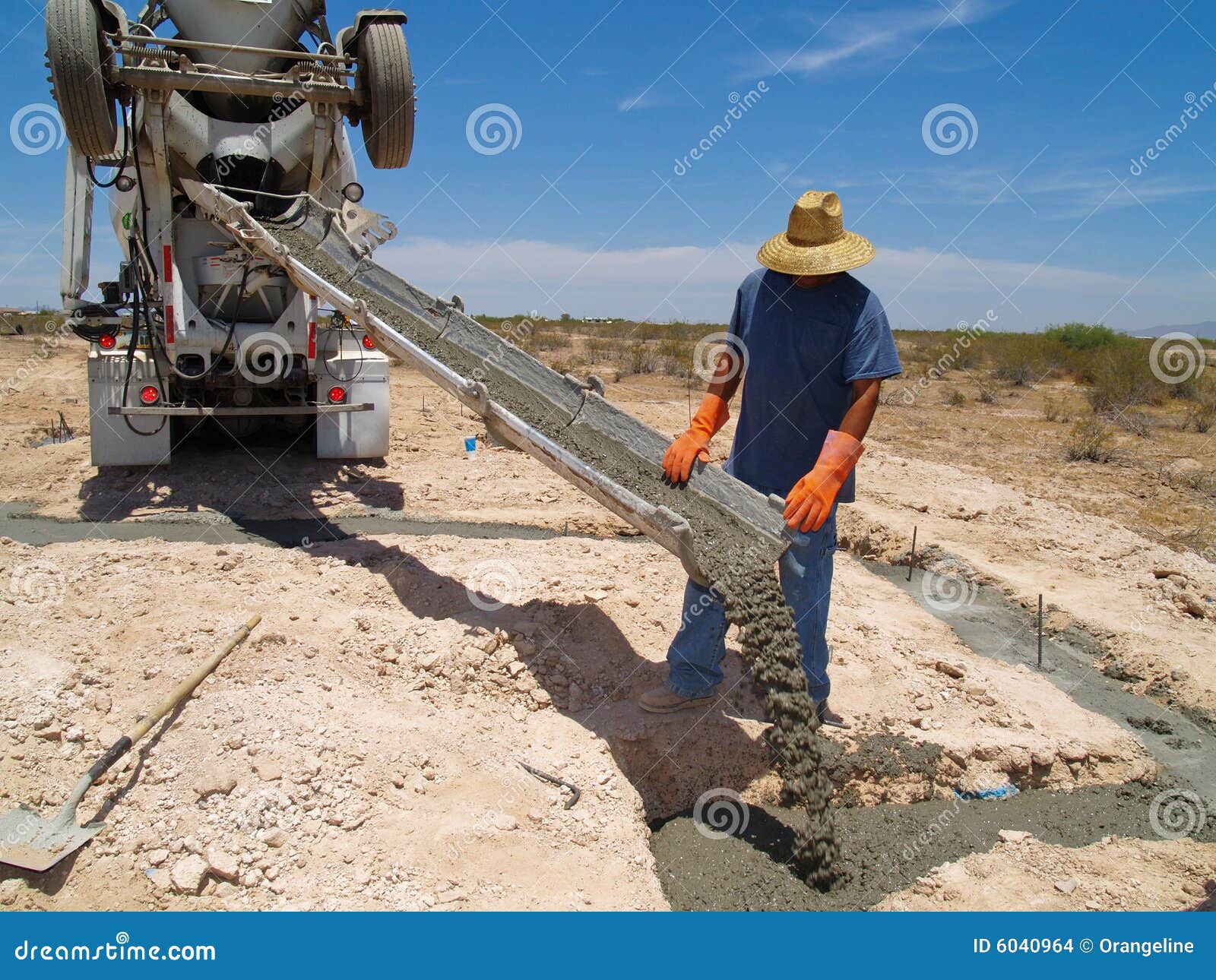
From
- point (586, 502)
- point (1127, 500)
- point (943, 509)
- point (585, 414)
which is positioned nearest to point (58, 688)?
point (585, 414)

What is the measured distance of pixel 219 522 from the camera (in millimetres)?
6188

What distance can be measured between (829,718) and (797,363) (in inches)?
64.7

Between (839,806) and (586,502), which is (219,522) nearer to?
(586,502)

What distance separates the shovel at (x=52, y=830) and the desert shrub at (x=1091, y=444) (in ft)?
35.3

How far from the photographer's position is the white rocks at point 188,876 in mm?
2447

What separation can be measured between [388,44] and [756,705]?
16.6 feet

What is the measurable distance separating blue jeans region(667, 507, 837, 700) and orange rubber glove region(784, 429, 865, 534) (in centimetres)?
12

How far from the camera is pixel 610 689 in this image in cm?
384

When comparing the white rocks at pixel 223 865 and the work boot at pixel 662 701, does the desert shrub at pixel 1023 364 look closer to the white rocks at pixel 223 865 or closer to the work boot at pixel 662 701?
the work boot at pixel 662 701

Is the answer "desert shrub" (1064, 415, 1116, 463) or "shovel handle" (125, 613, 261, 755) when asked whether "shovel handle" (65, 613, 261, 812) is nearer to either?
"shovel handle" (125, 613, 261, 755)

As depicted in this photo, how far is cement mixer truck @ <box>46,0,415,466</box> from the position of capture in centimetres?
539

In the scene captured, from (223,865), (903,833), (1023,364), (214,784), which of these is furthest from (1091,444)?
(1023,364)

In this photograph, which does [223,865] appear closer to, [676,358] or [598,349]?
[676,358]

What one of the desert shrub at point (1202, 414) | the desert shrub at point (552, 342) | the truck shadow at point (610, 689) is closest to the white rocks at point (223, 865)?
the truck shadow at point (610, 689)
